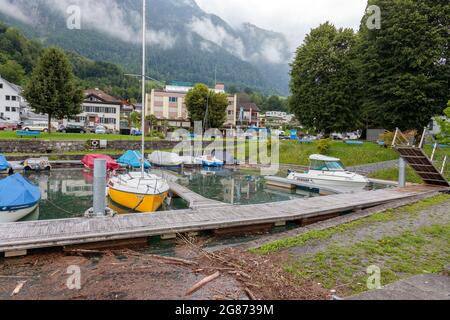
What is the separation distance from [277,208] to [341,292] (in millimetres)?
7814

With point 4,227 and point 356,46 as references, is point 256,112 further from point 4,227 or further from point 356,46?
point 4,227

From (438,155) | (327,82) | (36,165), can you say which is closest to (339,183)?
(438,155)

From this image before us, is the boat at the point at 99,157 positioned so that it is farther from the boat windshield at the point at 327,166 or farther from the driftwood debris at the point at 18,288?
the driftwood debris at the point at 18,288

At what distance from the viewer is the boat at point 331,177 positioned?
21.9 meters

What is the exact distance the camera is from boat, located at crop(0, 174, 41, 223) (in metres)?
12.3

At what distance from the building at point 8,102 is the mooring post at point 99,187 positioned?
71.1 metres

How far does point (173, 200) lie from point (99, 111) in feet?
192

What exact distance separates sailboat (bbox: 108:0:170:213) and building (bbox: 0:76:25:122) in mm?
66634

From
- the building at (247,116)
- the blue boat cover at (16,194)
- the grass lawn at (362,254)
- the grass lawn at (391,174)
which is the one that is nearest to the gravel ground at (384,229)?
the grass lawn at (362,254)

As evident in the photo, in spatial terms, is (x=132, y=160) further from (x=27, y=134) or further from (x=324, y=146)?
(x=324, y=146)

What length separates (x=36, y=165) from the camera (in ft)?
93.9

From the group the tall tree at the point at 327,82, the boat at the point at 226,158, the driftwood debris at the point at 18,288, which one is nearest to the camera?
the driftwood debris at the point at 18,288

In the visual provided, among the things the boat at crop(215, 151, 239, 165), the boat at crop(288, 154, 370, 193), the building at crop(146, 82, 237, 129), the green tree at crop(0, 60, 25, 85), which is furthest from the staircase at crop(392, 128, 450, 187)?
the green tree at crop(0, 60, 25, 85)
